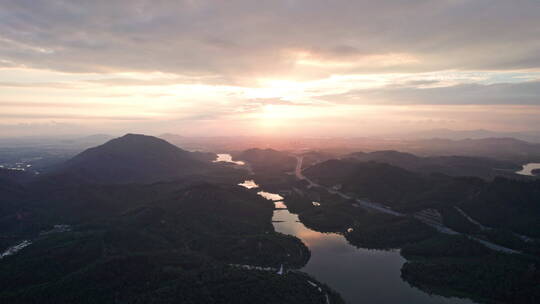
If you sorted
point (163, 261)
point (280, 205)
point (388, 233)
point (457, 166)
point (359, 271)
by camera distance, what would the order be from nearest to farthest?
point (163, 261) → point (359, 271) → point (388, 233) → point (280, 205) → point (457, 166)

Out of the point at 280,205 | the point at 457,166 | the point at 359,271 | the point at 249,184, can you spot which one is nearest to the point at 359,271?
the point at 359,271

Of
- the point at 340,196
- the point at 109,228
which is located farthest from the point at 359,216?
the point at 109,228

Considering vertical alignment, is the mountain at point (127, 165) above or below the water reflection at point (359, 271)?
above

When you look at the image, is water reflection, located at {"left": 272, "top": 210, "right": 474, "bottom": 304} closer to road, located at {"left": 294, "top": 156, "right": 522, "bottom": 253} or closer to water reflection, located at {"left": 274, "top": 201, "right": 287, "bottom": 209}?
road, located at {"left": 294, "top": 156, "right": 522, "bottom": 253}

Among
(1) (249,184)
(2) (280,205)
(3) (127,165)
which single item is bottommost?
(2) (280,205)

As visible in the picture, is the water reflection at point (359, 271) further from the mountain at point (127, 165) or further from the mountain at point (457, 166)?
the mountain at point (127, 165)

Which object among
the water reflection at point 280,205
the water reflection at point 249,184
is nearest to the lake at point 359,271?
the water reflection at point 280,205

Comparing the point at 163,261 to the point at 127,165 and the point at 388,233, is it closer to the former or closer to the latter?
the point at 388,233
